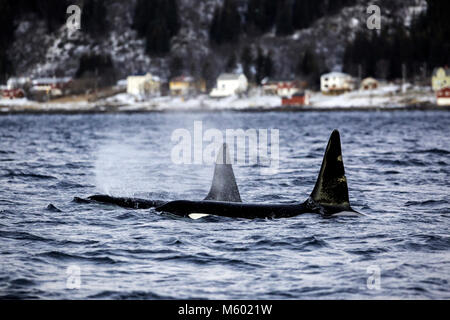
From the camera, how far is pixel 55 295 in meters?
15.5

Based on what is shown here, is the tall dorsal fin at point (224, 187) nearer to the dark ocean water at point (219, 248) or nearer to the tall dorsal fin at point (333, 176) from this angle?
the dark ocean water at point (219, 248)

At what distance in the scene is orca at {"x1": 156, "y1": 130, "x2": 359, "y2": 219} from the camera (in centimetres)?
2273

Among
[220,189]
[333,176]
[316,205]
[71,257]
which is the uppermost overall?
[333,176]

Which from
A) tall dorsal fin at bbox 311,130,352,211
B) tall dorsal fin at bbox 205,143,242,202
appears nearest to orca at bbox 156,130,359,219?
tall dorsal fin at bbox 311,130,352,211

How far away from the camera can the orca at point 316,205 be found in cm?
2273

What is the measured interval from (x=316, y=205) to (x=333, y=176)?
1.33m

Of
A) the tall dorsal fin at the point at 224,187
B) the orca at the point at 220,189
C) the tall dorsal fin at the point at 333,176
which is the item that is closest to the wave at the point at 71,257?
the orca at the point at 220,189

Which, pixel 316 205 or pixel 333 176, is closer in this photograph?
pixel 333 176

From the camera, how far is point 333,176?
74.5ft

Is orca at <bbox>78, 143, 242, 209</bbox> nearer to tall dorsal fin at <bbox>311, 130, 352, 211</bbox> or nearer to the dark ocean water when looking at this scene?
the dark ocean water

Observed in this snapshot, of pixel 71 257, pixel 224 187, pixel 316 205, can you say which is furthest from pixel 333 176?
pixel 71 257

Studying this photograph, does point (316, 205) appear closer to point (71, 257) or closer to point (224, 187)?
point (224, 187)
